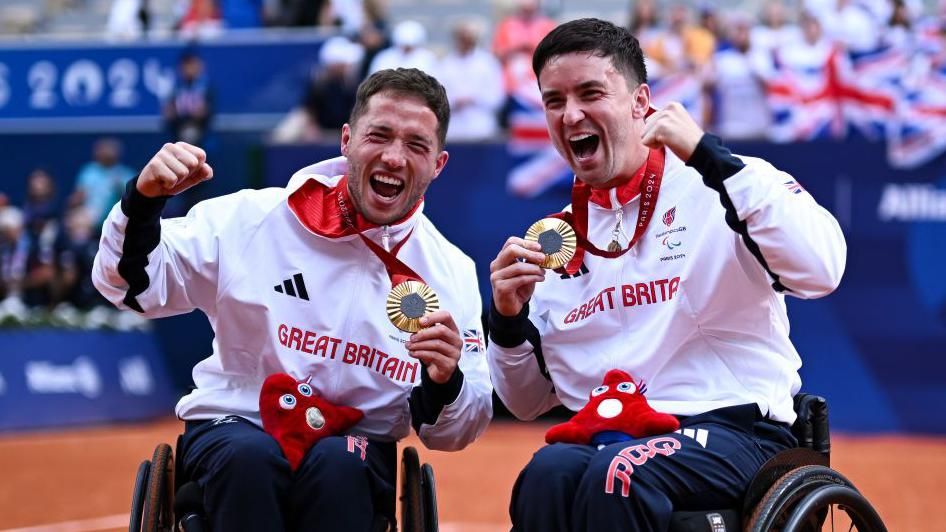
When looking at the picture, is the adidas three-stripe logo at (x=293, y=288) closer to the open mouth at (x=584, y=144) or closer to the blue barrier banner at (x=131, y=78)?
the open mouth at (x=584, y=144)

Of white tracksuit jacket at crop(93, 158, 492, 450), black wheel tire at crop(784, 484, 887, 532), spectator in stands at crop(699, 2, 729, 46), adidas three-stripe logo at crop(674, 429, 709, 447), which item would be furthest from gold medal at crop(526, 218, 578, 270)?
spectator in stands at crop(699, 2, 729, 46)

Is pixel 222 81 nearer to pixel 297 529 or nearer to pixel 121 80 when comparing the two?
pixel 121 80

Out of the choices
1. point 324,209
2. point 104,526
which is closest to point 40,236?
point 104,526

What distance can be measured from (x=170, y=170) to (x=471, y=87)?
8.01 m

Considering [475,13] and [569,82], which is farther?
[475,13]

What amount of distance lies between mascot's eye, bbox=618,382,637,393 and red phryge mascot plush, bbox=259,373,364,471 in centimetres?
83

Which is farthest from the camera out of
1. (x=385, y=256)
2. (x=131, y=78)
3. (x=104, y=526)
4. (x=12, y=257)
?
(x=131, y=78)

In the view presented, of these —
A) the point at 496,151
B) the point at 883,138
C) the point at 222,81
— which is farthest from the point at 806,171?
the point at 222,81

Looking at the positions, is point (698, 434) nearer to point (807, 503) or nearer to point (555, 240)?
point (807, 503)

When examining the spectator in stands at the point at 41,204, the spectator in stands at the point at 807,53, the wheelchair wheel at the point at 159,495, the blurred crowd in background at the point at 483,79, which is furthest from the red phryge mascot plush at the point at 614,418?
the spectator in stands at the point at 41,204

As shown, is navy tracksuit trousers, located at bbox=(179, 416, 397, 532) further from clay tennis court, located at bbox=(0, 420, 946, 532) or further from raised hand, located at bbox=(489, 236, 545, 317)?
clay tennis court, located at bbox=(0, 420, 946, 532)

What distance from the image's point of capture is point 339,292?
4.25 m

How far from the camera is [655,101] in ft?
33.9

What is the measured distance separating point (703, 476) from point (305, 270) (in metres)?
1.38
